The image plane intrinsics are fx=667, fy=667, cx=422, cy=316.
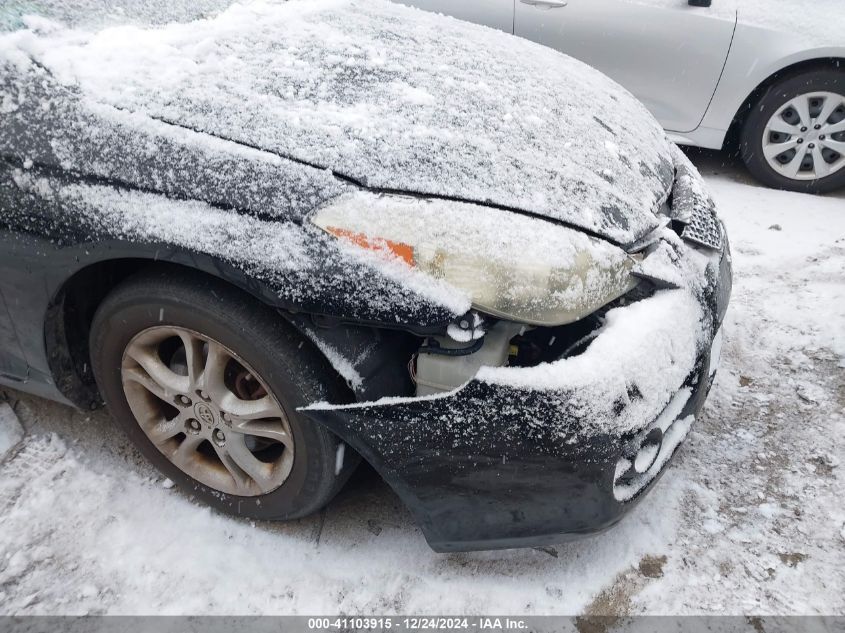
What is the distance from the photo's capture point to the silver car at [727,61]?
388cm

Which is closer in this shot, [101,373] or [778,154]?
[101,373]

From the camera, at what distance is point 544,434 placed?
1537 mm

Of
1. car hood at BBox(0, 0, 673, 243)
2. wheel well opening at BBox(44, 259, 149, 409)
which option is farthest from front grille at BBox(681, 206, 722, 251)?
wheel well opening at BBox(44, 259, 149, 409)

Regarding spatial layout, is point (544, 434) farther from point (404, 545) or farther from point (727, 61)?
point (727, 61)

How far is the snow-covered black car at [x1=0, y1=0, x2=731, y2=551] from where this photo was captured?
1560mm

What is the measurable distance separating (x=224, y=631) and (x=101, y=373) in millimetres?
826

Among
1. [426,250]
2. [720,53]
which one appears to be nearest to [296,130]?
[426,250]

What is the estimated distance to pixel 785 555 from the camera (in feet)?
6.43

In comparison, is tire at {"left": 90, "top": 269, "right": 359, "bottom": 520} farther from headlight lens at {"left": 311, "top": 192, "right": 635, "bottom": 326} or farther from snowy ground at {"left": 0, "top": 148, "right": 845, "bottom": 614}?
headlight lens at {"left": 311, "top": 192, "right": 635, "bottom": 326}

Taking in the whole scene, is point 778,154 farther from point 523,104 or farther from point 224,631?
point 224,631

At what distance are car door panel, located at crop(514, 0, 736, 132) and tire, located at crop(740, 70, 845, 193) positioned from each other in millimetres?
359

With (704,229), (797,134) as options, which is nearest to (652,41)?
(797,134)

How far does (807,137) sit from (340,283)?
3.70 meters

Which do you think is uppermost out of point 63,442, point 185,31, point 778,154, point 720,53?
point 185,31
